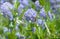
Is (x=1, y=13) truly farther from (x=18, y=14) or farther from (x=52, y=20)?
(x=52, y=20)

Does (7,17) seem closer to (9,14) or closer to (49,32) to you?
(9,14)

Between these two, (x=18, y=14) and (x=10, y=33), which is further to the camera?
(x=18, y=14)

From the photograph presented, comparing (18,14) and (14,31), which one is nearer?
(14,31)

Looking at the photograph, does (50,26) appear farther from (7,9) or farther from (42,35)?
(7,9)

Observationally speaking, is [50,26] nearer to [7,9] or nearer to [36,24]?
[36,24]

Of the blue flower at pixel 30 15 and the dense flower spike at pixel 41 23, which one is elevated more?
the blue flower at pixel 30 15

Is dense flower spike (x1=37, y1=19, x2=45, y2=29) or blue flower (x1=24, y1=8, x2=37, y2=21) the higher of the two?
blue flower (x1=24, y1=8, x2=37, y2=21)

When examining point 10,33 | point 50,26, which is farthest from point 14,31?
point 50,26

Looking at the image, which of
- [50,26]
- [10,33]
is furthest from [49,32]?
[10,33]
